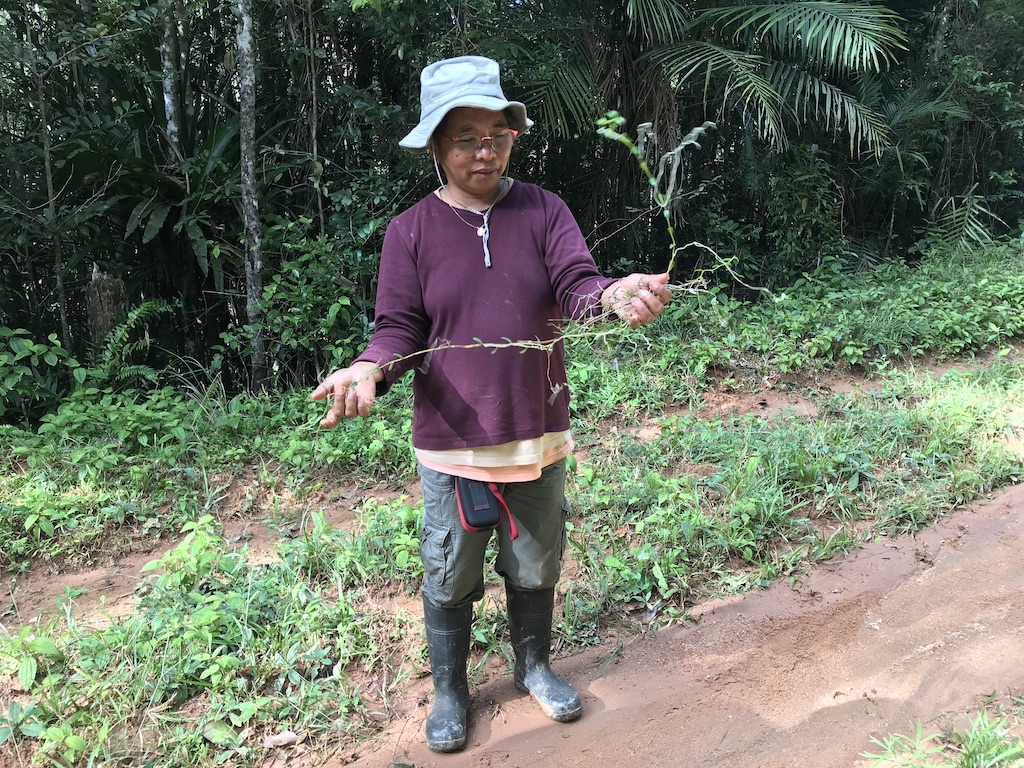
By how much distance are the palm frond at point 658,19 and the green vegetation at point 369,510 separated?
214 cm

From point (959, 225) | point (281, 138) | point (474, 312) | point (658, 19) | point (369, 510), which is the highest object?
point (658, 19)

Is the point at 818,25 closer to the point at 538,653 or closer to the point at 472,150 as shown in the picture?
the point at 472,150

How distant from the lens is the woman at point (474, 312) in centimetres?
162

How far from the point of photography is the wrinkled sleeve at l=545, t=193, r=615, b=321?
1572mm

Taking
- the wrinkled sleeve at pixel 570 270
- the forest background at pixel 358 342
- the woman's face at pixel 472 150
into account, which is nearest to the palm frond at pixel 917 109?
the forest background at pixel 358 342

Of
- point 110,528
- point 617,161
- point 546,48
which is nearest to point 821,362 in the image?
point 617,161

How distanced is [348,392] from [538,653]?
1138mm

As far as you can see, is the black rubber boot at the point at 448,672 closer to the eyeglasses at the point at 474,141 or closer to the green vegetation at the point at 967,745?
the green vegetation at the point at 967,745

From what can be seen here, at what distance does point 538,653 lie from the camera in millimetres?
2105

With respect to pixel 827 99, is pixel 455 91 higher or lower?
lower

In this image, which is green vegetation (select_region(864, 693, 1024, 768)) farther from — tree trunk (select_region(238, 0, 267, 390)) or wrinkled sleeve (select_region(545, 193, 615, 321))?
tree trunk (select_region(238, 0, 267, 390))

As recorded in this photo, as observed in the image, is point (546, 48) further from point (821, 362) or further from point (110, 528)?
point (110, 528)

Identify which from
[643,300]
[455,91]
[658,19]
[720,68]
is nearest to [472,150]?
[455,91]

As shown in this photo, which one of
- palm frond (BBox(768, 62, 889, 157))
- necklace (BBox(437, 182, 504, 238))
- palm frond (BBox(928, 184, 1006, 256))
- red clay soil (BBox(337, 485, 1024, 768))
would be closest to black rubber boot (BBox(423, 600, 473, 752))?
red clay soil (BBox(337, 485, 1024, 768))
